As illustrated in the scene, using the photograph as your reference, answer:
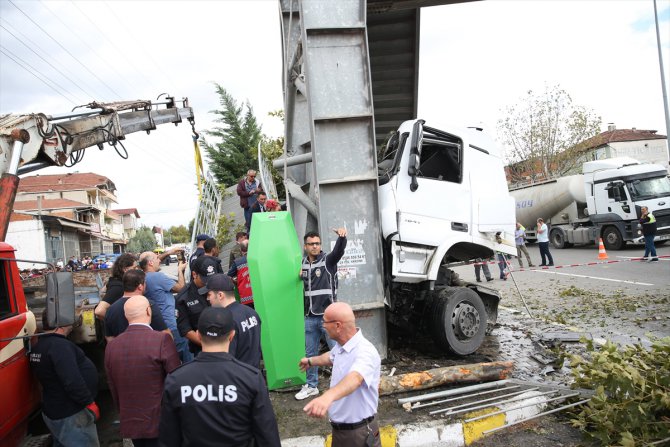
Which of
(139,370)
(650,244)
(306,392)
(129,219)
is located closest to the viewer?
(139,370)

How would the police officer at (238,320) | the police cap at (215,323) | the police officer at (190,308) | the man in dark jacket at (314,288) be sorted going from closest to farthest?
the police cap at (215,323) < the police officer at (238,320) < the police officer at (190,308) < the man in dark jacket at (314,288)

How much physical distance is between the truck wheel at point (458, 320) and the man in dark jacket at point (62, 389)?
3980 mm

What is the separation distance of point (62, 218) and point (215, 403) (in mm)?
40241

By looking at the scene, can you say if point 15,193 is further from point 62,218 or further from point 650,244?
point 62,218

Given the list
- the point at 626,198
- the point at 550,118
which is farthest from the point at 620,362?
the point at 550,118

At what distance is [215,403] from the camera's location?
7.50 ft

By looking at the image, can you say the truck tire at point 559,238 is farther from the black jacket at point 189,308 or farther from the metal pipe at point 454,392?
the black jacket at point 189,308

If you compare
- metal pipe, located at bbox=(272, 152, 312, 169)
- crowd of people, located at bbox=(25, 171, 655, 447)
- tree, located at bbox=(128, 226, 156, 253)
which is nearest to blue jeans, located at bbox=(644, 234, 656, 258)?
metal pipe, located at bbox=(272, 152, 312, 169)

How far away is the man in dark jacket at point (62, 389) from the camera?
11.6 ft

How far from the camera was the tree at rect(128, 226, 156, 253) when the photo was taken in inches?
2515

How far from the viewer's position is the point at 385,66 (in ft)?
38.1

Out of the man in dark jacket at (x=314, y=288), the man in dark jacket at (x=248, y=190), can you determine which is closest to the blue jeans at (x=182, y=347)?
the man in dark jacket at (x=314, y=288)

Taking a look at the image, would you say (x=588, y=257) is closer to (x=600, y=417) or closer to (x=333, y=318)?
(x=600, y=417)

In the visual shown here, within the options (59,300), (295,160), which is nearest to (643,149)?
(295,160)
